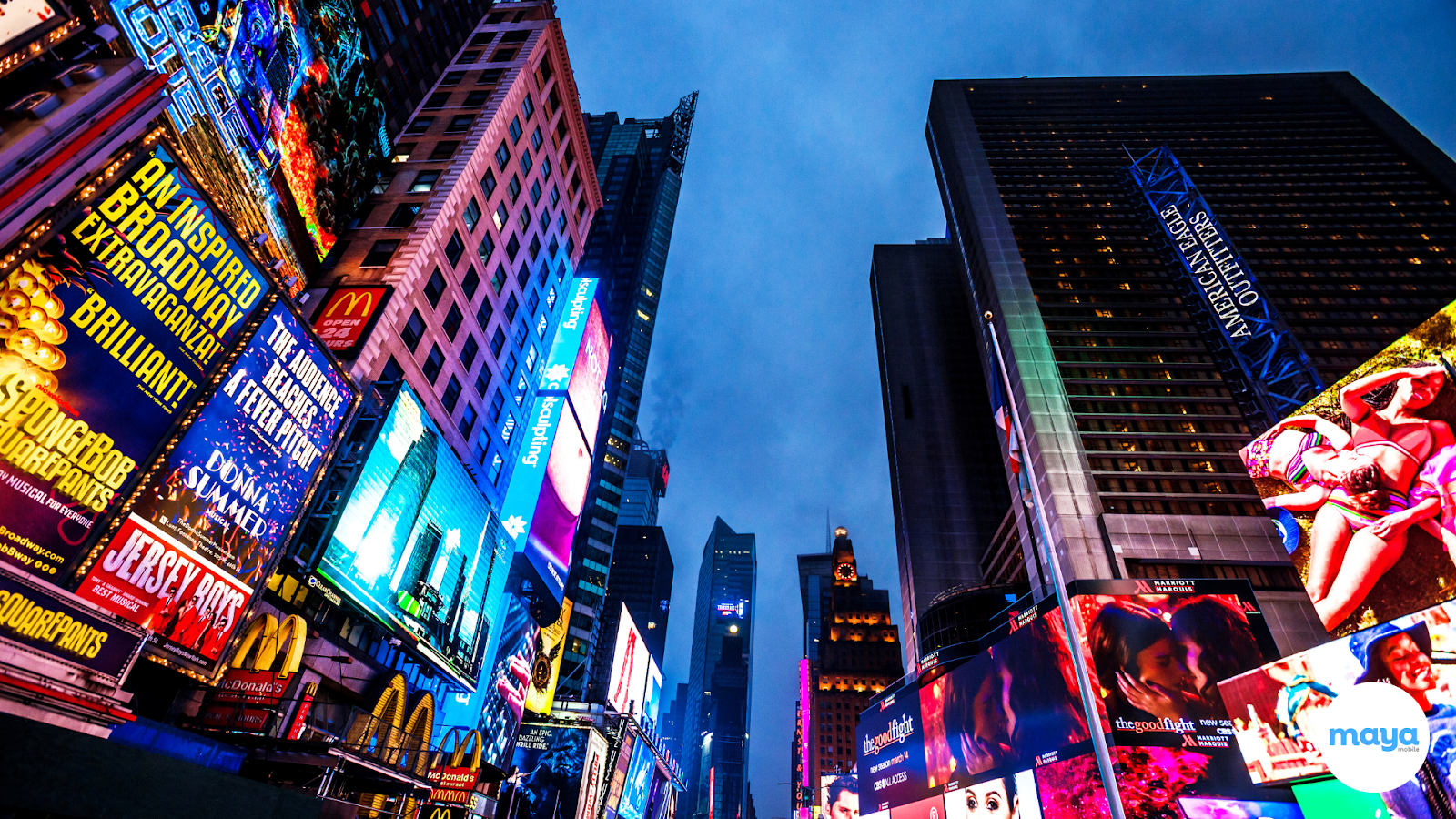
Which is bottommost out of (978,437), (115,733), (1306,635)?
(115,733)

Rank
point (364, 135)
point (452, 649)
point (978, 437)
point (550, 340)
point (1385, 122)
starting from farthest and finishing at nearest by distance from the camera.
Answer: point (978, 437) → point (1385, 122) → point (550, 340) → point (364, 135) → point (452, 649)

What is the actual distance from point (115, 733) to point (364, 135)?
2992 centimetres

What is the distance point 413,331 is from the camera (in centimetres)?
3212

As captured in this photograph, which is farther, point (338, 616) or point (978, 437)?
point (978, 437)

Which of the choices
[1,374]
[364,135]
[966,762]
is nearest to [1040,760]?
[966,762]

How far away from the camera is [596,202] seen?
6297 centimetres

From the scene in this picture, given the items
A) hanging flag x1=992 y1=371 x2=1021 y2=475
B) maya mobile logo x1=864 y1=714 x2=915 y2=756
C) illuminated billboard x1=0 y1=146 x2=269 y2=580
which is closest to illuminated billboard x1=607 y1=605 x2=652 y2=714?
maya mobile logo x1=864 y1=714 x2=915 y2=756

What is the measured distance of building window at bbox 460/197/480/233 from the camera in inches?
1503

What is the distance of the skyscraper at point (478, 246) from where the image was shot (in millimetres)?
31516

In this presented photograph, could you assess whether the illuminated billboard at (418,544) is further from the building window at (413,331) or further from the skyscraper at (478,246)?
the building window at (413,331)

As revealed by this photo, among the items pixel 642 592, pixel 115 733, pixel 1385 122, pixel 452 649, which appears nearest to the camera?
pixel 115 733

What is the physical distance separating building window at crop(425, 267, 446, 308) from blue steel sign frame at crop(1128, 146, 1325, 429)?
44.3m

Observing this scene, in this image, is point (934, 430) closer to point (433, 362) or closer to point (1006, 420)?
point (433, 362)

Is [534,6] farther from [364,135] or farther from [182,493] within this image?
[182,493]
